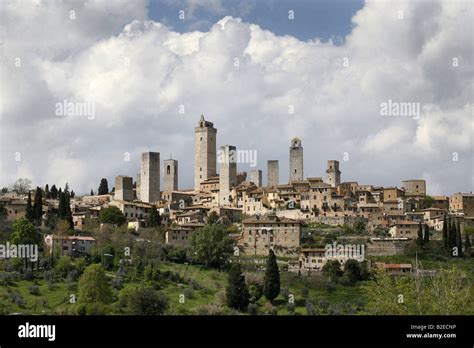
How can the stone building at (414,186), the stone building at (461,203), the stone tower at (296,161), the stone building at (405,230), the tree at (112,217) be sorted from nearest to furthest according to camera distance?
the stone building at (405,230) → the tree at (112,217) → the stone building at (461,203) → the stone building at (414,186) → the stone tower at (296,161)

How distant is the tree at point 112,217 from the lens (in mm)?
61000

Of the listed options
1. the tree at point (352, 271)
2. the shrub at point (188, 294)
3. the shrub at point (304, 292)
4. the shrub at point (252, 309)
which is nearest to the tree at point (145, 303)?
the shrub at point (252, 309)

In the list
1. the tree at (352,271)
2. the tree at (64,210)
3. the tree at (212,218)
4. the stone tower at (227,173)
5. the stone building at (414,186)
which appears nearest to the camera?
the tree at (352,271)

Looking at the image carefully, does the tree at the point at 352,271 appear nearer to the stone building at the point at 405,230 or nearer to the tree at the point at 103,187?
the stone building at the point at 405,230

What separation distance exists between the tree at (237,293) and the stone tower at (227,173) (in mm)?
27932

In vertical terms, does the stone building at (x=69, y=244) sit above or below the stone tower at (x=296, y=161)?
below

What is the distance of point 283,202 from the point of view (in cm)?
6950

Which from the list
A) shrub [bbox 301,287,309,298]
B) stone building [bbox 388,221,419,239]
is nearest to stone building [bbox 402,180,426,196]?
stone building [bbox 388,221,419,239]

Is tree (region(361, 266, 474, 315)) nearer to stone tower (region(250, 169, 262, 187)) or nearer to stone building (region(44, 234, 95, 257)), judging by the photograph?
stone building (region(44, 234, 95, 257))

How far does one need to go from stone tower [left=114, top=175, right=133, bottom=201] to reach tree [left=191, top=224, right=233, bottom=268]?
621 inches

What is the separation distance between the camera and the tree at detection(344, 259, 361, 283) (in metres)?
51.2
